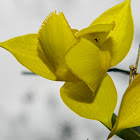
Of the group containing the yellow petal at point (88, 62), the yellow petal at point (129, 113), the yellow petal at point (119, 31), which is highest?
the yellow petal at point (119, 31)

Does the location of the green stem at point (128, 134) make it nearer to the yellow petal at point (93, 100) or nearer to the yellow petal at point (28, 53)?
the yellow petal at point (93, 100)

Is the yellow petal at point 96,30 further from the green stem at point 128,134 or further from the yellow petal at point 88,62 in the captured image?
the green stem at point 128,134

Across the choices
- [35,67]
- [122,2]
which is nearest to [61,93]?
[35,67]

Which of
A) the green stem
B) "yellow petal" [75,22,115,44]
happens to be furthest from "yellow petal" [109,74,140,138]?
"yellow petal" [75,22,115,44]

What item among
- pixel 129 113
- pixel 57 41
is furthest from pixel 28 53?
pixel 129 113

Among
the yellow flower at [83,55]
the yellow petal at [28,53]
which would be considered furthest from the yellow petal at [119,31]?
the yellow petal at [28,53]

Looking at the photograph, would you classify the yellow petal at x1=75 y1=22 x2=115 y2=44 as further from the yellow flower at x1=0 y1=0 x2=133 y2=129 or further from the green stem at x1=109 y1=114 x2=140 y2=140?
the green stem at x1=109 y1=114 x2=140 y2=140

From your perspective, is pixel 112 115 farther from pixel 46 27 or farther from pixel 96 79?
pixel 46 27

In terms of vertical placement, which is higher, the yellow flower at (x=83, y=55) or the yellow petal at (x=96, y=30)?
the yellow petal at (x=96, y=30)
